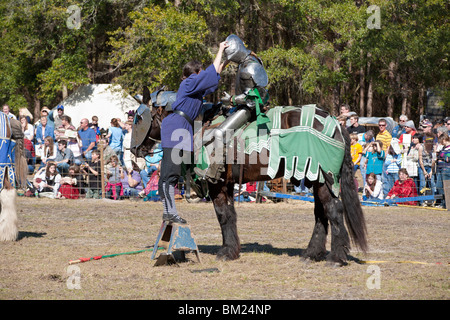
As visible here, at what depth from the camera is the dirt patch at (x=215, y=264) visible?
6.20 meters

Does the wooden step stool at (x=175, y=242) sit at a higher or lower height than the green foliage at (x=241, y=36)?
lower

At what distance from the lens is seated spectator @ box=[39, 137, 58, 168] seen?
53.0 ft

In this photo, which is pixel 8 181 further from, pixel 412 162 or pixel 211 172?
pixel 412 162

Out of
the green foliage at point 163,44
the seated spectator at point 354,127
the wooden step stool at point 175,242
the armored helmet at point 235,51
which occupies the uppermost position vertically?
the green foliage at point 163,44

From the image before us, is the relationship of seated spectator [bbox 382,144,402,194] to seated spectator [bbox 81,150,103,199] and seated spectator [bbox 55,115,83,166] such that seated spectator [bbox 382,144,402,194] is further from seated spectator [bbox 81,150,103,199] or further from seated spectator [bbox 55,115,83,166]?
seated spectator [bbox 55,115,83,166]

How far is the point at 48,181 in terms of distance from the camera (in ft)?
52.6

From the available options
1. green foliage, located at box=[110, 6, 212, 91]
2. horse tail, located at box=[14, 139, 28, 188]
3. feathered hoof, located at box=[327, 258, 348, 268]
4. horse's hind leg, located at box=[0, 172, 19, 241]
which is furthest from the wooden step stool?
green foliage, located at box=[110, 6, 212, 91]

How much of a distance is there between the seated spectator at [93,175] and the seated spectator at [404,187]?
23.2ft

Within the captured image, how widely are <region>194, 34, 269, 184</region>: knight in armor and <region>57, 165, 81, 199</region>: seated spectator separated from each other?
8.42m

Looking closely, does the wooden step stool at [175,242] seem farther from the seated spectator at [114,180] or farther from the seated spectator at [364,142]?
the seated spectator at [364,142]

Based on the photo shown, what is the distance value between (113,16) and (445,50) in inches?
593

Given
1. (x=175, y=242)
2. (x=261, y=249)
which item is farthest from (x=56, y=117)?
(x=175, y=242)

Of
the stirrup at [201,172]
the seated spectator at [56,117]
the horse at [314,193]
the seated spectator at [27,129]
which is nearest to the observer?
the horse at [314,193]

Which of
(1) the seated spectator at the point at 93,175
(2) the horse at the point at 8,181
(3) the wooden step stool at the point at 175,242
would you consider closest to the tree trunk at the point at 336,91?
(1) the seated spectator at the point at 93,175
